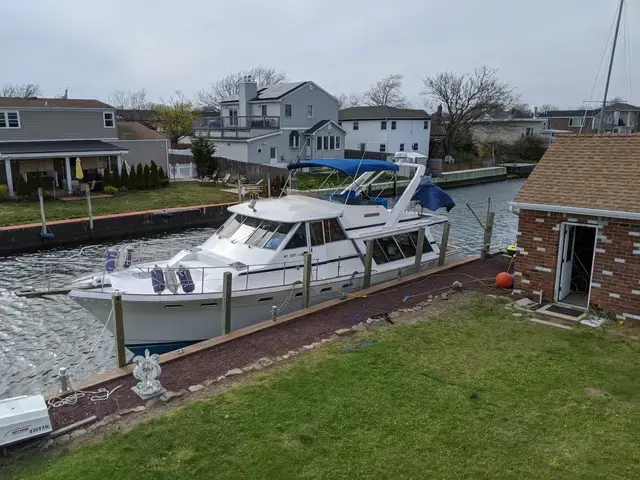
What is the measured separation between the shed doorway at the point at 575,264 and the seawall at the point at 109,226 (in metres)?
19.0

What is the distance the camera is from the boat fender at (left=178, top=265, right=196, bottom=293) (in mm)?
10320

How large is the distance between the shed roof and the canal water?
31.1ft

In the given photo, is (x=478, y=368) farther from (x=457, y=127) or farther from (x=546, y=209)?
(x=457, y=127)

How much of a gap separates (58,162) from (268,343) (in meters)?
26.4

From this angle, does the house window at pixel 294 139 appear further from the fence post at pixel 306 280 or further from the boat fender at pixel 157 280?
the boat fender at pixel 157 280

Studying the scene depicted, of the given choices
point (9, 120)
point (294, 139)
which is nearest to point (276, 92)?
point (294, 139)

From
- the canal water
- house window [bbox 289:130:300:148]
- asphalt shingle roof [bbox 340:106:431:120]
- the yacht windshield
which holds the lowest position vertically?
the canal water

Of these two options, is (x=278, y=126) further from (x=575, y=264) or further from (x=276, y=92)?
(x=575, y=264)

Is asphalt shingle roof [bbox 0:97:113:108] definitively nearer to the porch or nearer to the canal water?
the porch

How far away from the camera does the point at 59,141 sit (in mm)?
30922

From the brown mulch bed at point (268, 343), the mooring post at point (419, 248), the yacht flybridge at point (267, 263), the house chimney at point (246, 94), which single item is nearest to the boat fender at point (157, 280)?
the yacht flybridge at point (267, 263)

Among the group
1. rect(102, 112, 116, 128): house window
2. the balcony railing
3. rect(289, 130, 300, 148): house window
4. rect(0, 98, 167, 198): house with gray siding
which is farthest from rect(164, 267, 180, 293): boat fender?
rect(289, 130, 300, 148): house window

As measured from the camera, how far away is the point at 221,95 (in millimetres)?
84688

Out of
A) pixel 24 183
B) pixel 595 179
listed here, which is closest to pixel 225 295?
pixel 595 179
